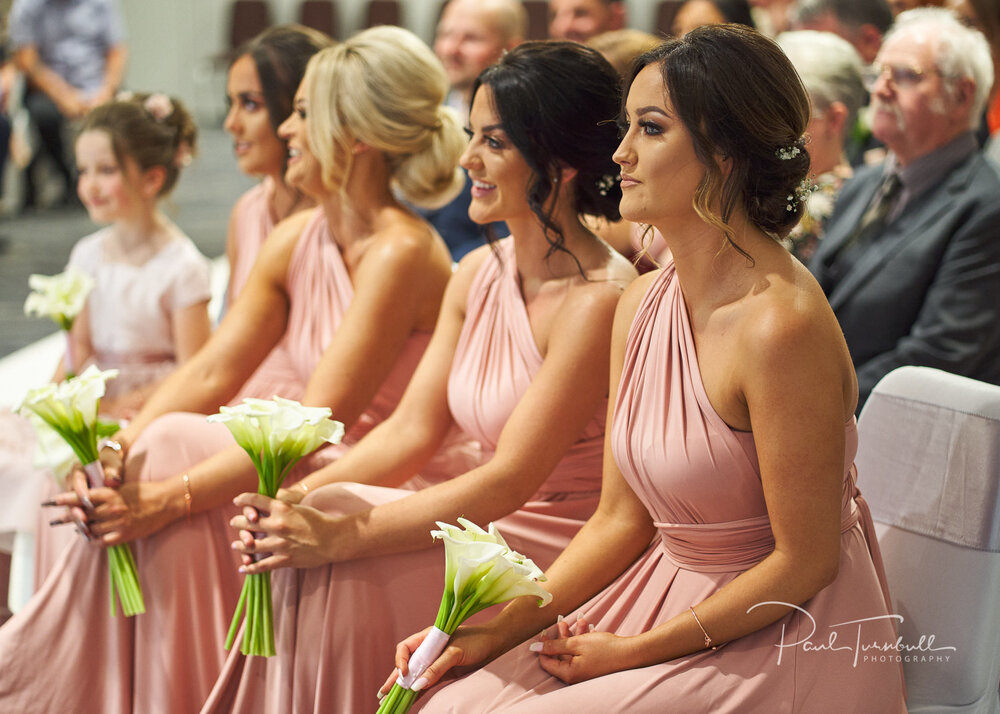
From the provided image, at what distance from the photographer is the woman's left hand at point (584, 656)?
71.9 inches

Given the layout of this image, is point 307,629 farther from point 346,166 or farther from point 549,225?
point 346,166

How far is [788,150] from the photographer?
182 cm

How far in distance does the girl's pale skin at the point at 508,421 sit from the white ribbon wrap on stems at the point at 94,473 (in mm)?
400

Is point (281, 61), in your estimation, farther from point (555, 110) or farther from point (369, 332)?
point (555, 110)

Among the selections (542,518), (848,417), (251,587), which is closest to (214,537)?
(251,587)

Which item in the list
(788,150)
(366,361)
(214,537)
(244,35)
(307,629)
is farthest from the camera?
(244,35)

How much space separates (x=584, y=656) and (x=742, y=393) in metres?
0.48

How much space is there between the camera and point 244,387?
3.35m

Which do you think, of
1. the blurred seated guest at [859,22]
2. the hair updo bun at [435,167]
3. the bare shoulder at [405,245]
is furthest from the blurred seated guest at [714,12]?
the bare shoulder at [405,245]

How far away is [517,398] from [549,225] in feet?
1.19

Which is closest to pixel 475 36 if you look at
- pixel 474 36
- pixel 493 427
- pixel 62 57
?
pixel 474 36

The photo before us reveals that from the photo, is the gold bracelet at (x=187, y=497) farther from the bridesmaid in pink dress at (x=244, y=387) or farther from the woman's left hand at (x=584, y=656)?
the woman's left hand at (x=584, y=656)

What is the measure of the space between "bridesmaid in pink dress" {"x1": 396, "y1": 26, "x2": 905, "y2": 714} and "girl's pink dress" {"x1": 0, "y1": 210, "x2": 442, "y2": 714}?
0.83 meters

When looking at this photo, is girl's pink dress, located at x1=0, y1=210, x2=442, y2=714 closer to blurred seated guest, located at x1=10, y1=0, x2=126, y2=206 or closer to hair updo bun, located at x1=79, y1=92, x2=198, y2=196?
hair updo bun, located at x1=79, y1=92, x2=198, y2=196
